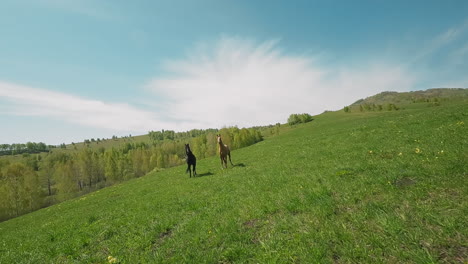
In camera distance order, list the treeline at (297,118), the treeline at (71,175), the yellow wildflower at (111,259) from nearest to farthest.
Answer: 1. the yellow wildflower at (111,259)
2. the treeline at (71,175)
3. the treeline at (297,118)

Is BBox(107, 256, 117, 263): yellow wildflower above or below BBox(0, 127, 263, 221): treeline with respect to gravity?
above

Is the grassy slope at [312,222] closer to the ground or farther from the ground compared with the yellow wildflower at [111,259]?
farther from the ground

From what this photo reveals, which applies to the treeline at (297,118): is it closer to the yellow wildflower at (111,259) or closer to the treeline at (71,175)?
the treeline at (71,175)

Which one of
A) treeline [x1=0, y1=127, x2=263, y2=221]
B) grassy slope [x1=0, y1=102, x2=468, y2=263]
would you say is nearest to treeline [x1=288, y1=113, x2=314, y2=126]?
treeline [x1=0, y1=127, x2=263, y2=221]

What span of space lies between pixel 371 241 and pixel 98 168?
455ft

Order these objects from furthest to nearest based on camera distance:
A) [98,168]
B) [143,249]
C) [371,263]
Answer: [98,168], [143,249], [371,263]

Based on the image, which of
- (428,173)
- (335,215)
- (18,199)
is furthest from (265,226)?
(18,199)

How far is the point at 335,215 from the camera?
7.52m

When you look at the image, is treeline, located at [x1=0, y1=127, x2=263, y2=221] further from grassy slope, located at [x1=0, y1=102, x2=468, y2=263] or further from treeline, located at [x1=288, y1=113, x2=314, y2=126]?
grassy slope, located at [x1=0, y1=102, x2=468, y2=263]

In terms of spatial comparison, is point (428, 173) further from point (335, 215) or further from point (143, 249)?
point (143, 249)

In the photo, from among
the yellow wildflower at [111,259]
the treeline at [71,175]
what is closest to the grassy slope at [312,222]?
the yellow wildflower at [111,259]

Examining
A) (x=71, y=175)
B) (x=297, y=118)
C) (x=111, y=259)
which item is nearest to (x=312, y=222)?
(x=111, y=259)

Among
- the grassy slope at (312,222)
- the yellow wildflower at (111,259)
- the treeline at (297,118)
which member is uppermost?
the treeline at (297,118)

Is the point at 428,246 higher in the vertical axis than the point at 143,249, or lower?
higher
